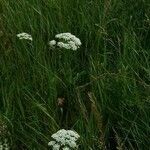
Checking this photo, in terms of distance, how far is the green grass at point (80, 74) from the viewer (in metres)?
2.58

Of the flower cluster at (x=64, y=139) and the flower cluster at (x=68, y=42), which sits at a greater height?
the flower cluster at (x=68, y=42)

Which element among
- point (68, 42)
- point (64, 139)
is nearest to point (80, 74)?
point (68, 42)

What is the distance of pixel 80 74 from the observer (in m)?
2.97

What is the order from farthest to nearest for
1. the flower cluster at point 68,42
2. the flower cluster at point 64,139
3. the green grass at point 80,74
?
the flower cluster at point 68,42, the green grass at point 80,74, the flower cluster at point 64,139

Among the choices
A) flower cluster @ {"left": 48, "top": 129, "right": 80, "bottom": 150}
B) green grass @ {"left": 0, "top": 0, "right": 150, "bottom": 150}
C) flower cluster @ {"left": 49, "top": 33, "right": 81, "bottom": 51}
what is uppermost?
flower cluster @ {"left": 49, "top": 33, "right": 81, "bottom": 51}

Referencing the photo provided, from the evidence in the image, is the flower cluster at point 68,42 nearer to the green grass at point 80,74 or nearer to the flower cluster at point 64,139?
the green grass at point 80,74

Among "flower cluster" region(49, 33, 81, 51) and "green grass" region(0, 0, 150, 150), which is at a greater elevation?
"flower cluster" region(49, 33, 81, 51)

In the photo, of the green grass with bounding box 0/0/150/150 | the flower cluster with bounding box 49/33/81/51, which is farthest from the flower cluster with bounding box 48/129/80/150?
the flower cluster with bounding box 49/33/81/51

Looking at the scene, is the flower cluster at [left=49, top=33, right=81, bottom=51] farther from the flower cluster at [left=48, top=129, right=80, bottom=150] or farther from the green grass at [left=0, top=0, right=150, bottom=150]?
the flower cluster at [left=48, top=129, right=80, bottom=150]

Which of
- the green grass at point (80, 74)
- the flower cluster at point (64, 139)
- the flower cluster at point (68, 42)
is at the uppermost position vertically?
the flower cluster at point (68, 42)

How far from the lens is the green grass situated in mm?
2580

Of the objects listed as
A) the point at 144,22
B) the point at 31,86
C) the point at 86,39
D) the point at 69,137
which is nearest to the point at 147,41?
the point at 144,22

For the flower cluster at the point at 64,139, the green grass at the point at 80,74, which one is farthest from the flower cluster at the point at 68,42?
the flower cluster at the point at 64,139

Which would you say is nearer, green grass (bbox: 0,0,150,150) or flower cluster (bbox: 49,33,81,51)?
green grass (bbox: 0,0,150,150)
